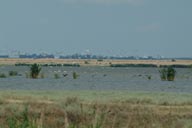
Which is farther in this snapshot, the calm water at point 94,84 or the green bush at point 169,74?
the green bush at point 169,74

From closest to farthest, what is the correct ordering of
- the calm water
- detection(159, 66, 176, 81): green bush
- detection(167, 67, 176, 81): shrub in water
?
1. the calm water
2. detection(167, 67, 176, 81): shrub in water
3. detection(159, 66, 176, 81): green bush

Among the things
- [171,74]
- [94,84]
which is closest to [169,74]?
[171,74]

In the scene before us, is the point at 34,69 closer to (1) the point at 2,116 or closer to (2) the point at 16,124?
(1) the point at 2,116

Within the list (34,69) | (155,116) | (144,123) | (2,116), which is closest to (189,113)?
(155,116)

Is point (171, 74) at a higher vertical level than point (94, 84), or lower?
higher

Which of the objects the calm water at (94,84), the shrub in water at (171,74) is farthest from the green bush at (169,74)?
the calm water at (94,84)

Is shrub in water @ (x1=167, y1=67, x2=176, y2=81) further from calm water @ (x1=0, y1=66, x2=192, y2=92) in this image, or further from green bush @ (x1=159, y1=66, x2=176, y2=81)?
calm water @ (x1=0, y1=66, x2=192, y2=92)

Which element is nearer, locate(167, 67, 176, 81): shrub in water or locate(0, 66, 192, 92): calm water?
locate(0, 66, 192, 92): calm water

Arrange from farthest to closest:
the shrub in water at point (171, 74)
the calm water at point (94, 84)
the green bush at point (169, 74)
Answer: the green bush at point (169, 74)
the shrub in water at point (171, 74)
the calm water at point (94, 84)

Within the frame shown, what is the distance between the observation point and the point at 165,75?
66.3m

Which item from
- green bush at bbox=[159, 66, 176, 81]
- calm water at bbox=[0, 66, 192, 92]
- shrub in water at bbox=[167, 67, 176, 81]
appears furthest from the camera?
green bush at bbox=[159, 66, 176, 81]

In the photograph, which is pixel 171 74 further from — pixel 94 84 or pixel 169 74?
pixel 94 84

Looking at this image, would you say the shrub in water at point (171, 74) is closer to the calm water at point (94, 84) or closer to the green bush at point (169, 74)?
the green bush at point (169, 74)

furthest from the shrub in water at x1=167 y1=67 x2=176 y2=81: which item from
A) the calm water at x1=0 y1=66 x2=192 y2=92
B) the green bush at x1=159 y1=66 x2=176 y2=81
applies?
the calm water at x1=0 y1=66 x2=192 y2=92
